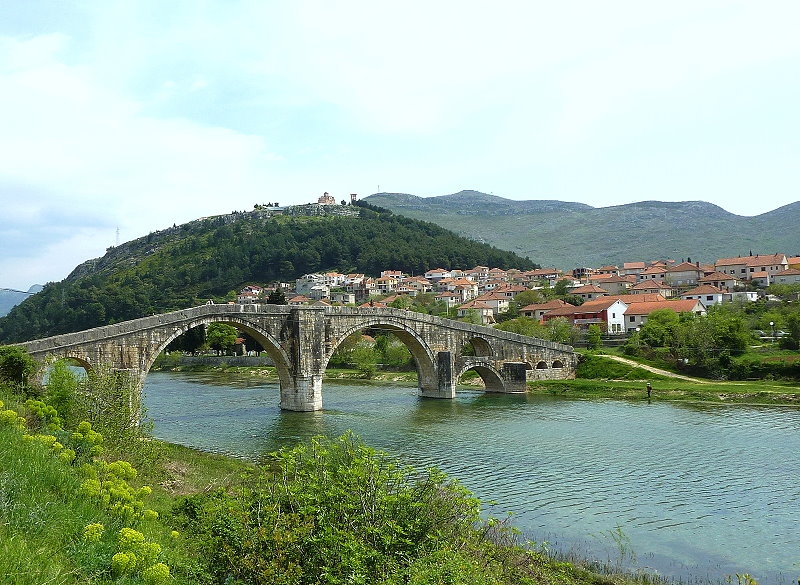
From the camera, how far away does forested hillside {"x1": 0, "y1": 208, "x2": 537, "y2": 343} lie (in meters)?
98.5

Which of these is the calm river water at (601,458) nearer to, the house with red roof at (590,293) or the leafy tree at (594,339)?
the leafy tree at (594,339)

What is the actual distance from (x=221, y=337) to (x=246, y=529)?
6615cm

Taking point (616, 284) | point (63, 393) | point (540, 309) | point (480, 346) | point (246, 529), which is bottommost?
point (246, 529)

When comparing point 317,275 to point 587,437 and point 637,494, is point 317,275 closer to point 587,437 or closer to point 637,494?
point 587,437

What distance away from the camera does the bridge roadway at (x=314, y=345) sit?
28922mm

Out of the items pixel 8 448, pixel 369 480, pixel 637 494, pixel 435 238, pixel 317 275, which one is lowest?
pixel 637 494

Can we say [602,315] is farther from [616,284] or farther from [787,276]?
[787,276]

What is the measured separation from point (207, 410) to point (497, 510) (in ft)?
76.0

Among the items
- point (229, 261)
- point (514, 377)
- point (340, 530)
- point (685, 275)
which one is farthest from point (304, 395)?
point (229, 261)

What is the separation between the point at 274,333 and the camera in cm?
3572

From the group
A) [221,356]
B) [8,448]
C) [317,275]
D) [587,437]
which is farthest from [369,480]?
[317,275]

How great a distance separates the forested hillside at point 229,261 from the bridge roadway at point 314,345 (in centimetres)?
6586

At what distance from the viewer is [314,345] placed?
3625 cm

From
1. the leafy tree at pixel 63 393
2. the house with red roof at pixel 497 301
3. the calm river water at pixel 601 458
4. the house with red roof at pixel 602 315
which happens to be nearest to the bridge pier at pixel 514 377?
the calm river water at pixel 601 458
